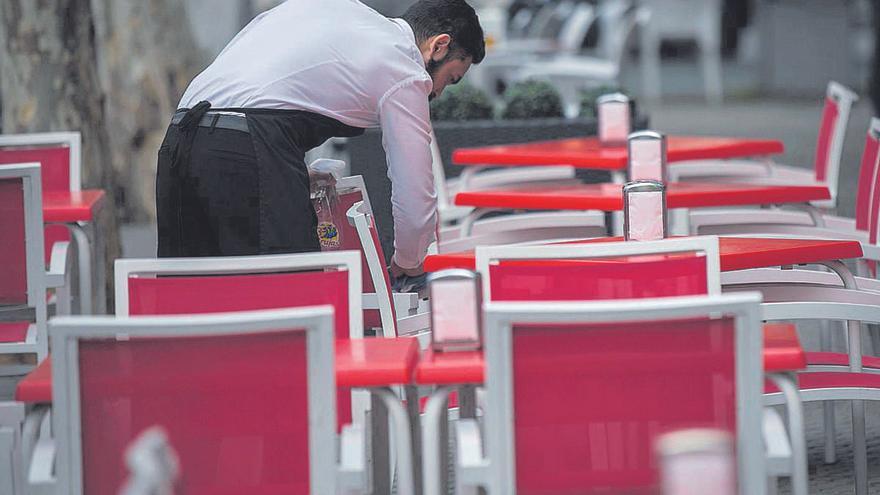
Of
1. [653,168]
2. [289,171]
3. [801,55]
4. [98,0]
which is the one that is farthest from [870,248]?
[801,55]

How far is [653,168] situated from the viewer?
16.0ft

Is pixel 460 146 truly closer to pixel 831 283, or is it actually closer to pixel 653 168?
pixel 653 168

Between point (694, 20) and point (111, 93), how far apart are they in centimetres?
780

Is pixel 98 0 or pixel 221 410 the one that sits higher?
pixel 98 0

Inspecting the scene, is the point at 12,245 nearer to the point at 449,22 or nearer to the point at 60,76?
the point at 449,22

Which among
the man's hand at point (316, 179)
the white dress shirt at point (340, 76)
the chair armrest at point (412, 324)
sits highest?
the white dress shirt at point (340, 76)

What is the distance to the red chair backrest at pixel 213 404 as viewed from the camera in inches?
102

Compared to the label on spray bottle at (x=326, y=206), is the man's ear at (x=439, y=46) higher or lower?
higher

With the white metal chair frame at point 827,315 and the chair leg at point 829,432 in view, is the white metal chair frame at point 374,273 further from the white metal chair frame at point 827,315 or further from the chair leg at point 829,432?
the chair leg at point 829,432

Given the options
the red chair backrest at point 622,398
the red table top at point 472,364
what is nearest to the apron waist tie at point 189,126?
the red table top at point 472,364

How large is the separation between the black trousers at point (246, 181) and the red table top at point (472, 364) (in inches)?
44.2

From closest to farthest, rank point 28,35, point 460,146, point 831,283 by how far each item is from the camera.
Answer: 1. point 831,283
2. point 28,35
3. point 460,146

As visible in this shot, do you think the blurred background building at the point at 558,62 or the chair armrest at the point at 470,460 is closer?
the chair armrest at the point at 470,460

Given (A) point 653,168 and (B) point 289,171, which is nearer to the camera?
(B) point 289,171
